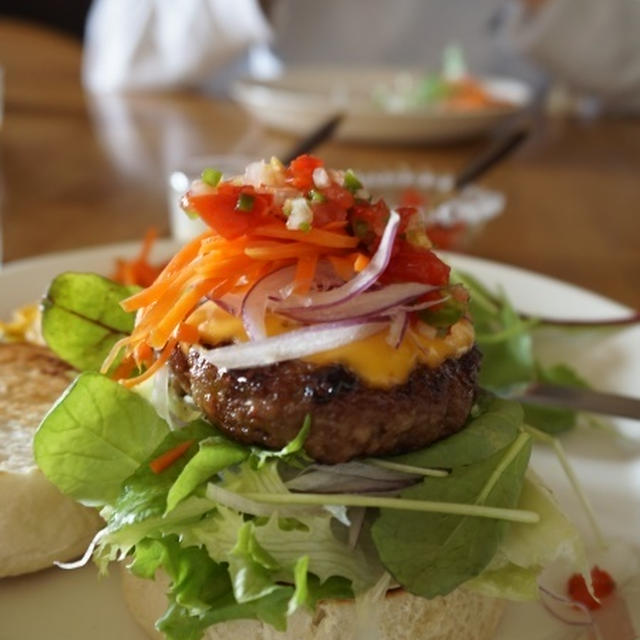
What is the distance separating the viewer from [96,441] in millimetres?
1548

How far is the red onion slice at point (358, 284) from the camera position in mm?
1405

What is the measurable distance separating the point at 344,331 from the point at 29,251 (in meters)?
2.08

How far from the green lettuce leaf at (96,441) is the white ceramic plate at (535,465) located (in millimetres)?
258

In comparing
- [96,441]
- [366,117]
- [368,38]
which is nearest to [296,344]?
[96,441]

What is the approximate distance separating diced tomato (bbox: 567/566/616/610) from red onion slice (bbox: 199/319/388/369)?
0.70 m

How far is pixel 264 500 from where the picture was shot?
1399 mm

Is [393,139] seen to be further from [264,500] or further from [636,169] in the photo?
[264,500]

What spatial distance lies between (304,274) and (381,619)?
597mm

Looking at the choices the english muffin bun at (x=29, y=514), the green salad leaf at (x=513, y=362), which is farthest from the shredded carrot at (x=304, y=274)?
the green salad leaf at (x=513, y=362)

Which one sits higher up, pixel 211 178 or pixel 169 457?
pixel 211 178

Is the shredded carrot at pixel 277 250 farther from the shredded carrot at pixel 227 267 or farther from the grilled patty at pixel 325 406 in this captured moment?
the grilled patty at pixel 325 406

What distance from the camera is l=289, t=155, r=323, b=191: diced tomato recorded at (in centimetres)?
152

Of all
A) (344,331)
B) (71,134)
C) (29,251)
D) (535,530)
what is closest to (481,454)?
(535,530)

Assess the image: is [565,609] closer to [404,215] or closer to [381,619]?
[381,619]
